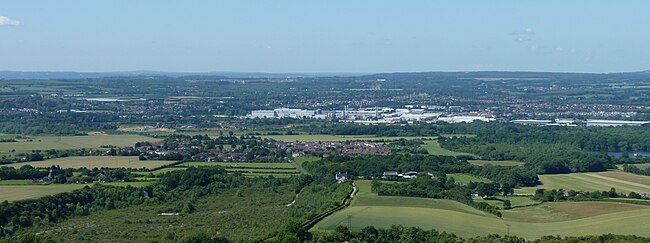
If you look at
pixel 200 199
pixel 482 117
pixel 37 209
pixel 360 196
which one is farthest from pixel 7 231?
pixel 482 117

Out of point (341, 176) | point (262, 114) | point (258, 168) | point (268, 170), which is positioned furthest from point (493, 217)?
point (262, 114)

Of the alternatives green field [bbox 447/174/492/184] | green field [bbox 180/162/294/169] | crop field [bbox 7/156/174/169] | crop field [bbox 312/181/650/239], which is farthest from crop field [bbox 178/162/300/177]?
crop field [bbox 312/181/650/239]

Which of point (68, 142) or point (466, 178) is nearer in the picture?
point (466, 178)

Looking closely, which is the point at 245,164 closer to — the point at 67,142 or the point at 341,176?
the point at 341,176

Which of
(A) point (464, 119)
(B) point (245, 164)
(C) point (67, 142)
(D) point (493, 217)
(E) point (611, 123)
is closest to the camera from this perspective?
(D) point (493, 217)

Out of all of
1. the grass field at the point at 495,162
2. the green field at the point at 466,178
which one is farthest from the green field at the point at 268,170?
the grass field at the point at 495,162

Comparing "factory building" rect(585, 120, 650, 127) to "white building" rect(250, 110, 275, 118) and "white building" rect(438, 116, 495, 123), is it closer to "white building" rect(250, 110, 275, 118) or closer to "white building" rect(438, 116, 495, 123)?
"white building" rect(438, 116, 495, 123)

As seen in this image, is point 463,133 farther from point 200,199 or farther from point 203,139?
point 200,199
